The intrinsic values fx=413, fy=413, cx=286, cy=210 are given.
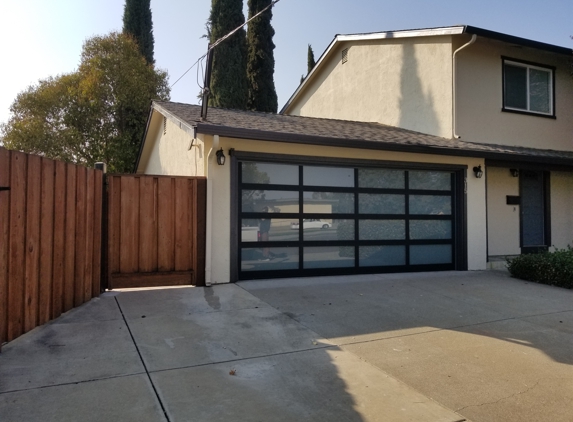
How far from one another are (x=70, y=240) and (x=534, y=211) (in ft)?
35.4

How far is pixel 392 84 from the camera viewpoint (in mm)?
11641

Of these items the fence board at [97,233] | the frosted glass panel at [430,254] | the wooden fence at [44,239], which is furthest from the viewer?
the frosted glass panel at [430,254]

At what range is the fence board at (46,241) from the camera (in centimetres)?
464

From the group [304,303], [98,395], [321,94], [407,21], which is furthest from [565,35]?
[98,395]

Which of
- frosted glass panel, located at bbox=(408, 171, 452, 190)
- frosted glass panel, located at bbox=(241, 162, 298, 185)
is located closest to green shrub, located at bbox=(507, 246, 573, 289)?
frosted glass panel, located at bbox=(408, 171, 452, 190)

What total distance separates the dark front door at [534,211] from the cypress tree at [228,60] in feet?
40.2

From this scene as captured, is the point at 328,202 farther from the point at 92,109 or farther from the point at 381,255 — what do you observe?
the point at 92,109

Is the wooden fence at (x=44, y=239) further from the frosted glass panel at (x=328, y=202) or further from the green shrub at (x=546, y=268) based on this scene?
the green shrub at (x=546, y=268)

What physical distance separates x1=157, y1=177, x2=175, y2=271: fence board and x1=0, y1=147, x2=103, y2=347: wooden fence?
101cm

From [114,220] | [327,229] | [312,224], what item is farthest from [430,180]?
[114,220]

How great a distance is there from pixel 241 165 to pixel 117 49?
12408mm

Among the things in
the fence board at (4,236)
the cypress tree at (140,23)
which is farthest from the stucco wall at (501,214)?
the cypress tree at (140,23)

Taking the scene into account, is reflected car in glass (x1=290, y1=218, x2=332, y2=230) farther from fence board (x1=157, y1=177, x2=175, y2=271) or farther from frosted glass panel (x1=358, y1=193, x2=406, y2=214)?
fence board (x1=157, y1=177, x2=175, y2=271)

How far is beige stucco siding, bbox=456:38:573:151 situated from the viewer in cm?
996
